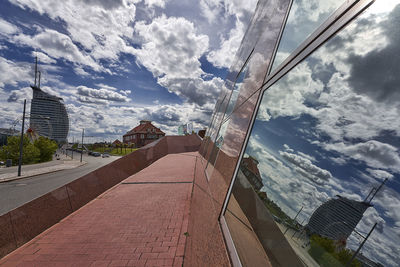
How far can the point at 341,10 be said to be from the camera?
3.89ft

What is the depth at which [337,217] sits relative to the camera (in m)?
0.85

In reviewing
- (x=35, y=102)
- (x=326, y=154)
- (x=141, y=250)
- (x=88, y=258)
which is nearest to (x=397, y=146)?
(x=326, y=154)

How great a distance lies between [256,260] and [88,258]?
7.51ft

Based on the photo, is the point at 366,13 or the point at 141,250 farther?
the point at 141,250

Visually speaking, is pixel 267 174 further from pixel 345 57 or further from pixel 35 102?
pixel 35 102

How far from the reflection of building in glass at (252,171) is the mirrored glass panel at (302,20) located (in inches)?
46.8

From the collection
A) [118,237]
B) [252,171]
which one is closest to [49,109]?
[118,237]

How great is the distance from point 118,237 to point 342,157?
10.6 feet

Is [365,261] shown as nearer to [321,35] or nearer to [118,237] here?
[321,35]

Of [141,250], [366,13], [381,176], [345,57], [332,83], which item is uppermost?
[366,13]

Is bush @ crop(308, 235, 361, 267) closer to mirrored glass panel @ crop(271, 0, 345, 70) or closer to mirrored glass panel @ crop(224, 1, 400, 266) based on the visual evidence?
mirrored glass panel @ crop(224, 1, 400, 266)

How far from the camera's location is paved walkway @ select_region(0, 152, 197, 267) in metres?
2.42

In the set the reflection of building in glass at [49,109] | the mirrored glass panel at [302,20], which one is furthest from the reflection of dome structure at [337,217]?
the reflection of building in glass at [49,109]

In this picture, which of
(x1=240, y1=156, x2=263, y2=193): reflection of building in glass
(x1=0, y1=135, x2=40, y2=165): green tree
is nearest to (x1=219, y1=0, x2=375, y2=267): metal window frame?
(x1=240, y1=156, x2=263, y2=193): reflection of building in glass
